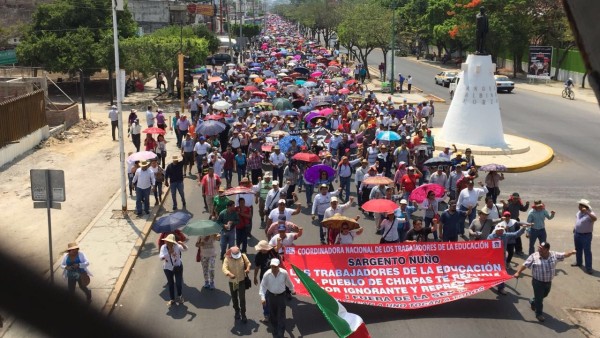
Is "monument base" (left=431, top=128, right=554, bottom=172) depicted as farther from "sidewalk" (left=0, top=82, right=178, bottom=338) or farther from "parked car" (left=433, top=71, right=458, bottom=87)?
"parked car" (left=433, top=71, right=458, bottom=87)

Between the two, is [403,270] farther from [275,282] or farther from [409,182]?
[409,182]

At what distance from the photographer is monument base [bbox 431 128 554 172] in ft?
67.6

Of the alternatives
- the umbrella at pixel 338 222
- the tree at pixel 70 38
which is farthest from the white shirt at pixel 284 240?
the tree at pixel 70 38

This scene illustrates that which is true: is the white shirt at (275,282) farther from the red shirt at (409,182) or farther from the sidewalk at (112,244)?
the red shirt at (409,182)

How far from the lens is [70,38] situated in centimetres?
3781

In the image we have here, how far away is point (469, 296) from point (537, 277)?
1250 millimetres

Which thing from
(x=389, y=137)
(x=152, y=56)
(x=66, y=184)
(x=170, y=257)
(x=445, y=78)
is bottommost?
(x=66, y=184)

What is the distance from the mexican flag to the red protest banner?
1.12m

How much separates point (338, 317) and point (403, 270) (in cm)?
266

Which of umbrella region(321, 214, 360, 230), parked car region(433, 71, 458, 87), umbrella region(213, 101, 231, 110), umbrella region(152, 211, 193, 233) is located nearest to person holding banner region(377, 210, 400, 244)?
umbrella region(321, 214, 360, 230)

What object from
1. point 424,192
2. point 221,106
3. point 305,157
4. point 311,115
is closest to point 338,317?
point 424,192

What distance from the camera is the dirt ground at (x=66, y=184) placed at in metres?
13.5

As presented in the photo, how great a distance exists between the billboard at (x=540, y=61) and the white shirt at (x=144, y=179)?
4158cm

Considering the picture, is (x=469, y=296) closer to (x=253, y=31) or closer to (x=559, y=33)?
(x=559, y=33)
